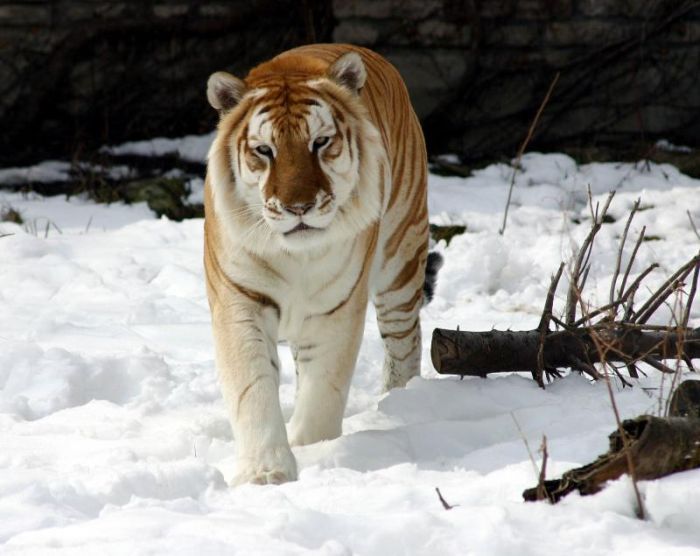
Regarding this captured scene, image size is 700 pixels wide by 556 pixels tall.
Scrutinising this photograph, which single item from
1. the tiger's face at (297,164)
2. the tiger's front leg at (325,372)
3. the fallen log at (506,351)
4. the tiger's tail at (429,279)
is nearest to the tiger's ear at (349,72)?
the tiger's face at (297,164)

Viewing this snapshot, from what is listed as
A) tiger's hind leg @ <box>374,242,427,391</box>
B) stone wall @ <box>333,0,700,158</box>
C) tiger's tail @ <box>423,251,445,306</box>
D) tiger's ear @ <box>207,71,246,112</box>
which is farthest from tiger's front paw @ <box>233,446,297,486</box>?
stone wall @ <box>333,0,700,158</box>

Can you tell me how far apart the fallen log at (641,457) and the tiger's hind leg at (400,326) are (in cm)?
177

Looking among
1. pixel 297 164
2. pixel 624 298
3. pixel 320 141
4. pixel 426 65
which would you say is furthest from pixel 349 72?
pixel 426 65

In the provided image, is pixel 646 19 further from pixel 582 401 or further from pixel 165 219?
pixel 582 401

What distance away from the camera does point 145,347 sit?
4145 mm

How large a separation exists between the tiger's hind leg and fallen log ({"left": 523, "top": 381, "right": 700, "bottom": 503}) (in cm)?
177

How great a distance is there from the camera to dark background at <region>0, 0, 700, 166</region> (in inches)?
298

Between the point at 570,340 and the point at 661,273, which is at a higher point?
the point at 570,340

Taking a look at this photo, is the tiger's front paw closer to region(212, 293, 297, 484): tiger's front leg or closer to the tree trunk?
region(212, 293, 297, 484): tiger's front leg

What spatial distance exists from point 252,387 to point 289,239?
411mm

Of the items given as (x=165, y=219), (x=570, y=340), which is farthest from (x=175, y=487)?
(x=165, y=219)

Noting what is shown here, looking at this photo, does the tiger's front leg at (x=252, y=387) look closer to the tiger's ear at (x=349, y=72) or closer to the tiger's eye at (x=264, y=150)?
the tiger's eye at (x=264, y=150)

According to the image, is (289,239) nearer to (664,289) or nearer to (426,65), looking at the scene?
(664,289)

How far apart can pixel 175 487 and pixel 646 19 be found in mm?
5844
